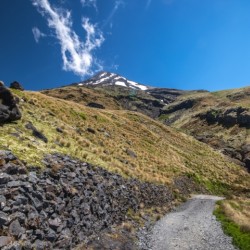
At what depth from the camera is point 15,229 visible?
1312 cm

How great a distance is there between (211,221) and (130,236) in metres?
11.0

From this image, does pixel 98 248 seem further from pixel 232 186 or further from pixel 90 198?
pixel 232 186

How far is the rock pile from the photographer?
538 inches

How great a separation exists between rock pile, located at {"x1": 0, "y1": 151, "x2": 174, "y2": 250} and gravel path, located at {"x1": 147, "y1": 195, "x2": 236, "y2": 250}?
3757 millimetres

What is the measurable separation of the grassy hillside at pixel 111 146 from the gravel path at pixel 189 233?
7.03m

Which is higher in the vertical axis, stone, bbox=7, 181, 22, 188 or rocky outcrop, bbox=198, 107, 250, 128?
rocky outcrop, bbox=198, 107, 250, 128

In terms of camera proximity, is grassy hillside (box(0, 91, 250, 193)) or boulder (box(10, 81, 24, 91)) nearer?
grassy hillside (box(0, 91, 250, 193))

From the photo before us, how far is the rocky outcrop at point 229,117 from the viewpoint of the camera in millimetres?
144613

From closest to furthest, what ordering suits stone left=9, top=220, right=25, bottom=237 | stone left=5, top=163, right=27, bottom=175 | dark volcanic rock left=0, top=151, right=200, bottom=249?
stone left=9, top=220, right=25, bottom=237, dark volcanic rock left=0, top=151, right=200, bottom=249, stone left=5, top=163, right=27, bottom=175

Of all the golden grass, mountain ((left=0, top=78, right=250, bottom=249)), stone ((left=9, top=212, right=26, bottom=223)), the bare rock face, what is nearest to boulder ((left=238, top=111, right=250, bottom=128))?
mountain ((left=0, top=78, right=250, bottom=249))

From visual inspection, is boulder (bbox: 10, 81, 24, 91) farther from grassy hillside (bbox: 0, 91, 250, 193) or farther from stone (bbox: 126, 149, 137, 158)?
stone (bbox: 126, 149, 137, 158)

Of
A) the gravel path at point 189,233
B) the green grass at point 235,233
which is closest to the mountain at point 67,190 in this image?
the gravel path at point 189,233

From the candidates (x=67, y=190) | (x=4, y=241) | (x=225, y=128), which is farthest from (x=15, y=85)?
(x=225, y=128)

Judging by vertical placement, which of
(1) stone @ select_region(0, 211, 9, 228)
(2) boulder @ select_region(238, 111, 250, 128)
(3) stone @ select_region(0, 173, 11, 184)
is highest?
(2) boulder @ select_region(238, 111, 250, 128)
